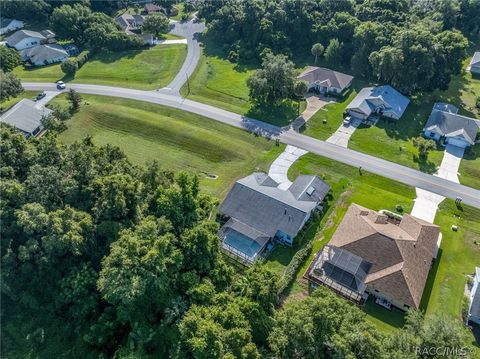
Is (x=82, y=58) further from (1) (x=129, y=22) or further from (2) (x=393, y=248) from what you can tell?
(2) (x=393, y=248)

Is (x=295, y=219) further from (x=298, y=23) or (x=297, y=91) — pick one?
(x=298, y=23)

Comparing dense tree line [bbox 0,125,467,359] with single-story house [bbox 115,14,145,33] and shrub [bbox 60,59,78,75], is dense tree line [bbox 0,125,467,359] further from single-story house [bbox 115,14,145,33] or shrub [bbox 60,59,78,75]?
single-story house [bbox 115,14,145,33]

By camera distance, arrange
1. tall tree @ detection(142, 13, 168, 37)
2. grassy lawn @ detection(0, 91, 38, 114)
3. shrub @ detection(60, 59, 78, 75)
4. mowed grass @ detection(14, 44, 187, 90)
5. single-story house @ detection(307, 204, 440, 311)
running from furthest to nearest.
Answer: tall tree @ detection(142, 13, 168, 37) < shrub @ detection(60, 59, 78, 75) < mowed grass @ detection(14, 44, 187, 90) < grassy lawn @ detection(0, 91, 38, 114) < single-story house @ detection(307, 204, 440, 311)

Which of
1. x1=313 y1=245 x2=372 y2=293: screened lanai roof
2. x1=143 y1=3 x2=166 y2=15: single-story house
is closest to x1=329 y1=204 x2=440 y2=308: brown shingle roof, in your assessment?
x1=313 y1=245 x2=372 y2=293: screened lanai roof

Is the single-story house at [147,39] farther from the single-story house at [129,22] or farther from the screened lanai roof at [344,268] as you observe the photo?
the screened lanai roof at [344,268]

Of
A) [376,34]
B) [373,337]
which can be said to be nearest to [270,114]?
[376,34]

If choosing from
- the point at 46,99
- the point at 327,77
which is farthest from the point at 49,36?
the point at 327,77

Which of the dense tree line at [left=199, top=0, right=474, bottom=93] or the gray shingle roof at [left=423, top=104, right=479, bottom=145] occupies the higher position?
the dense tree line at [left=199, top=0, right=474, bottom=93]

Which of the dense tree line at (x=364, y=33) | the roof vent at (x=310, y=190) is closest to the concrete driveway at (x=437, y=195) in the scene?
the roof vent at (x=310, y=190)
